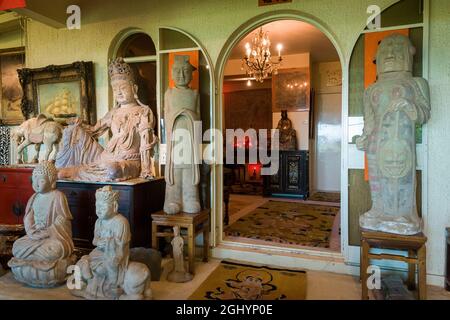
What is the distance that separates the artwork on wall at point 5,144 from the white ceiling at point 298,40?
363 cm

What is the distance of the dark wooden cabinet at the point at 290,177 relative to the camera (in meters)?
6.23

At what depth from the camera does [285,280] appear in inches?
105

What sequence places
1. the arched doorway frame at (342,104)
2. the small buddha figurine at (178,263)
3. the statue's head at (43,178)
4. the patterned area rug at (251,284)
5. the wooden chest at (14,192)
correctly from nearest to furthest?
1. the patterned area rug at (251,284)
2. the statue's head at (43,178)
3. the small buddha figurine at (178,263)
4. the arched doorway frame at (342,104)
5. the wooden chest at (14,192)

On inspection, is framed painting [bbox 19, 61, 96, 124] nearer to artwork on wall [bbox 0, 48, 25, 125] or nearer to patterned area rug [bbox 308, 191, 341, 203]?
artwork on wall [bbox 0, 48, 25, 125]

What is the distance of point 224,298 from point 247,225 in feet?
6.08

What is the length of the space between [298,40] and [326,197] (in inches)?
123

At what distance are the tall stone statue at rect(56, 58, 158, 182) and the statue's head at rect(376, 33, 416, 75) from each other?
2.22 m

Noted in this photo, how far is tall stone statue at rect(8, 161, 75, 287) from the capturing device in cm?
243

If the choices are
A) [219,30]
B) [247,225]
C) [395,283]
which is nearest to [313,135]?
[247,225]

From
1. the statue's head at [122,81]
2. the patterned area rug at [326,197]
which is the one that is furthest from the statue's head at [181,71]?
the patterned area rug at [326,197]

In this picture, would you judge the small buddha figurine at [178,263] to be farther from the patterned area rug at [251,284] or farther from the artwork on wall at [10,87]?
the artwork on wall at [10,87]

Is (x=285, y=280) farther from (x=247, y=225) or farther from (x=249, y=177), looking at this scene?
(x=249, y=177)

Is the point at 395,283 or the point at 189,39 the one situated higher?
the point at 189,39

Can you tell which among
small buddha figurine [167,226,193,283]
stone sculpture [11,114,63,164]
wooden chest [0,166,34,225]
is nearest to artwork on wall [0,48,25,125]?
stone sculpture [11,114,63,164]
